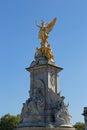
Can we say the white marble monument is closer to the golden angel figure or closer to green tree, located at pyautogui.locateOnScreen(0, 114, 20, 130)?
the golden angel figure

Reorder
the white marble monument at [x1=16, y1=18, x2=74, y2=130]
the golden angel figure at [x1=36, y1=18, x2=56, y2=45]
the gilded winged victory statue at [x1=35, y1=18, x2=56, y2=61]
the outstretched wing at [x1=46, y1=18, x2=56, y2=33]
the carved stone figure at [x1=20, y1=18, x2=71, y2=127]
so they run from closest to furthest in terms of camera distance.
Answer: the white marble monument at [x1=16, y1=18, x2=74, y2=130], the carved stone figure at [x1=20, y1=18, x2=71, y2=127], the gilded winged victory statue at [x1=35, y1=18, x2=56, y2=61], the golden angel figure at [x1=36, y1=18, x2=56, y2=45], the outstretched wing at [x1=46, y1=18, x2=56, y2=33]

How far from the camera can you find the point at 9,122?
58594 millimetres

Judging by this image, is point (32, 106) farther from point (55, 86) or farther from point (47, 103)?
point (55, 86)

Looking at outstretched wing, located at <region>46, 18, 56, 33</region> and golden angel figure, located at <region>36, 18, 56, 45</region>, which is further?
outstretched wing, located at <region>46, 18, 56, 33</region>

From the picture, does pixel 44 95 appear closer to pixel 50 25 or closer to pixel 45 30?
pixel 45 30

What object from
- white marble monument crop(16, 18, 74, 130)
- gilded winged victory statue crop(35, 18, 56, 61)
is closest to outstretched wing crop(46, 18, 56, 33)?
gilded winged victory statue crop(35, 18, 56, 61)

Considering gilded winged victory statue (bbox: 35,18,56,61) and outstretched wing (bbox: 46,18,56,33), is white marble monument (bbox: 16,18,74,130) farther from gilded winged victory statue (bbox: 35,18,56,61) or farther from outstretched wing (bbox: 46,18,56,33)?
outstretched wing (bbox: 46,18,56,33)

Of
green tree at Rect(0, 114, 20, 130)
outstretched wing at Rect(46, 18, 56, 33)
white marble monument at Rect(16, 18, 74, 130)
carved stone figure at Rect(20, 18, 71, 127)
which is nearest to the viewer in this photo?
white marble monument at Rect(16, 18, 74, 130)

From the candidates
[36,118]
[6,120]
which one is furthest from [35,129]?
[6,120]

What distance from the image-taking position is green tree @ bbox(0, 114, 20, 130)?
57.6 meters

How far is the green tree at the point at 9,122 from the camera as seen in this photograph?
57.6m

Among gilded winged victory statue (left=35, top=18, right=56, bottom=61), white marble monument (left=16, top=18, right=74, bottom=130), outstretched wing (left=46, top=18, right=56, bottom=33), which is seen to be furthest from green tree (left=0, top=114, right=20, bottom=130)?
outstretched wing (left=46, top=18, right=56, bottom=33)

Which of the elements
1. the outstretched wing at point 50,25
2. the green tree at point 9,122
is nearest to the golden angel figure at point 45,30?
the outstretched wing at point 50,25

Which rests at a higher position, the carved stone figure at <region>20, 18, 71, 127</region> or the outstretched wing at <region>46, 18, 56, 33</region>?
the outstretched wing at <region>46, 18, 56, 33</region>
